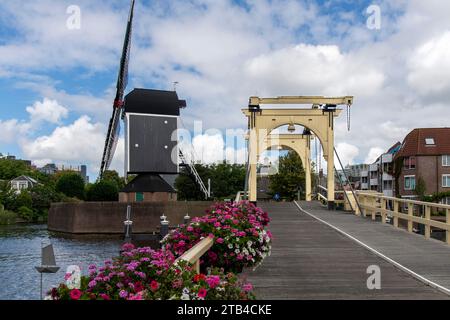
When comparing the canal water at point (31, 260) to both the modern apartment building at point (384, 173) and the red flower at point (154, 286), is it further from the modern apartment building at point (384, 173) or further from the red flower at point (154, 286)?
the modern apartment building at point (384, 173)

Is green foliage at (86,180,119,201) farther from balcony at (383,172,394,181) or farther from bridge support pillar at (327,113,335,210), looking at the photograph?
bridge support pillar at (327,113,335,210)

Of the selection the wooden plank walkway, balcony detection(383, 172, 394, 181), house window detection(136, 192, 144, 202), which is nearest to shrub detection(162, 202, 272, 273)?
the wooden plank walkway

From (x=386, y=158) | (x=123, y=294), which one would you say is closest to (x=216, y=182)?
(x=386, y=158)

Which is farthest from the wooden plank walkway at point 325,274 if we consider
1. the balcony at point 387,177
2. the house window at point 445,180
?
the balcony at point 387,177

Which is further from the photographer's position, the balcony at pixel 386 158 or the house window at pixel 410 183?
the balcony at pixel 386 158

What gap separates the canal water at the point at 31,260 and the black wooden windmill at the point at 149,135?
35.3 feet

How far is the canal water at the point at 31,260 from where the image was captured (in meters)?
19.8

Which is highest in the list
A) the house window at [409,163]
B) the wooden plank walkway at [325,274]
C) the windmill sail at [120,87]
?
the windmill sail at [120,87]

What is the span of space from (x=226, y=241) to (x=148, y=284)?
4.20 m

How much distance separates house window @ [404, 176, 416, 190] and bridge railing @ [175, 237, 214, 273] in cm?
5906

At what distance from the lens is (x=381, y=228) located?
57.5 ft

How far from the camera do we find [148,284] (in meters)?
4.73

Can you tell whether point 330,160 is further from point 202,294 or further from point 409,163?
point 409,163
